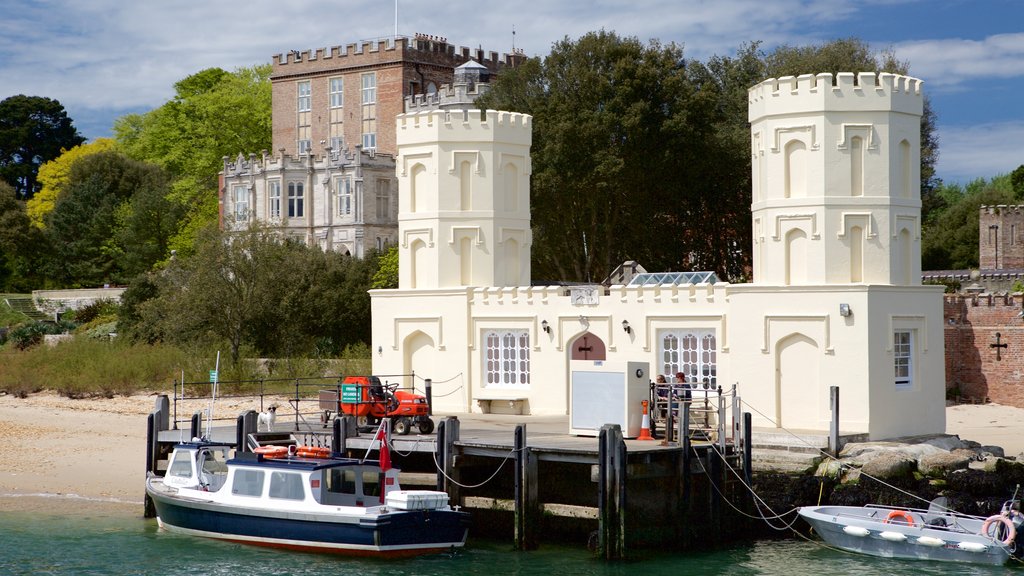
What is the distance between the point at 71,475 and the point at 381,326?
8698 mm

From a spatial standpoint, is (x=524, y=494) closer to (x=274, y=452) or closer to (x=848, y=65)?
(x=274, y=452)

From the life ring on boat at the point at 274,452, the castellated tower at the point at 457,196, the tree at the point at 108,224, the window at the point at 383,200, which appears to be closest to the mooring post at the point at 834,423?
the castellated tower at the point at 457,196

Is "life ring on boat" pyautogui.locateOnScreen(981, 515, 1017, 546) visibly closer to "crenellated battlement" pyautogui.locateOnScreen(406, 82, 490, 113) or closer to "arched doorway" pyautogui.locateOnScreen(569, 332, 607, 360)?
"arched doorway" pyautogui.locateOnScreen(569, 332, 607, 360)

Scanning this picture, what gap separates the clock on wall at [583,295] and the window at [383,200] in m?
30.3

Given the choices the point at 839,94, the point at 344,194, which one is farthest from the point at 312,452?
the point at 344,194

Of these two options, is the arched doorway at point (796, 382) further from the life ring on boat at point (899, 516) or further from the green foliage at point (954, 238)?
the green foliage at point (954, 238)

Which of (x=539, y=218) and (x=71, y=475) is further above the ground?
(x=539, y=218)

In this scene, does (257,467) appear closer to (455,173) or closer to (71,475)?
(71,475)

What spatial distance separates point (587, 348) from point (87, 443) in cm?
1410

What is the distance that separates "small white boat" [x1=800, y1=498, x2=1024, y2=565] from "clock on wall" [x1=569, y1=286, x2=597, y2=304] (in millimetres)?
9139

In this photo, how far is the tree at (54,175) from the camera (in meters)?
84.9

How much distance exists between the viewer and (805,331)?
3005cm

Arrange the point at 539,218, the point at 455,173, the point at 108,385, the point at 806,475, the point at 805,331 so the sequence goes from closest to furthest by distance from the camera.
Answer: the point at 806,475 → the point at 805,331 → the point at 455,173 → the point at 108,385 → the point at 539,218

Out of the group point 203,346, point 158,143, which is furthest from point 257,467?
point 158,143
